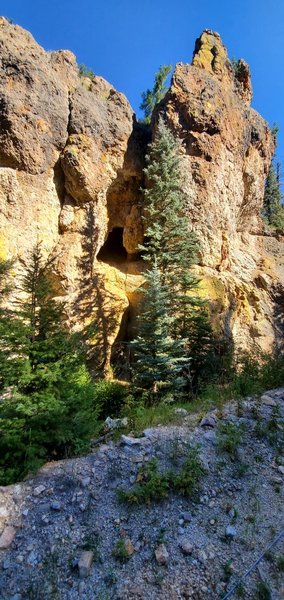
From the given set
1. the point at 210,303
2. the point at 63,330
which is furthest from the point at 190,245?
the point at 63,330

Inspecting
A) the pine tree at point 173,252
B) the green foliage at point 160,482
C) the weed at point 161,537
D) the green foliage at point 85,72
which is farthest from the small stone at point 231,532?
the green foliage at point 85,72

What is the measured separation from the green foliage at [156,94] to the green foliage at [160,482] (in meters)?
28.8

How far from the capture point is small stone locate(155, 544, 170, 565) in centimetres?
355

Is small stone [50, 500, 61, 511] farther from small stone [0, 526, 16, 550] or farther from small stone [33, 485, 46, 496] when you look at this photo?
small stone [0, 526, 16, 550]

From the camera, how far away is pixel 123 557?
3.58 metres

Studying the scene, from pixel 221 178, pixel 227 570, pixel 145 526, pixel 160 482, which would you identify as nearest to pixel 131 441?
pixel 160 482

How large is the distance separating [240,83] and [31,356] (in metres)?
25.2

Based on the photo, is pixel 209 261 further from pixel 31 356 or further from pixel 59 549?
pixel 59 549

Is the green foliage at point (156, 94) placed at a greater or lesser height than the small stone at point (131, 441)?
greater

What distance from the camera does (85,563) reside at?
3.46 meters

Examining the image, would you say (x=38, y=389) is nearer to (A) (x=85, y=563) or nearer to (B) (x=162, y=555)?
(A) (x=85, y=563)

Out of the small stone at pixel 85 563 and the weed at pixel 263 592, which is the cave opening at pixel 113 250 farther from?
the weed at pixel 263 592

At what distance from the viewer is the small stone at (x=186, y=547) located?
3650 millimetres

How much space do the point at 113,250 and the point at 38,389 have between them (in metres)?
15.9
